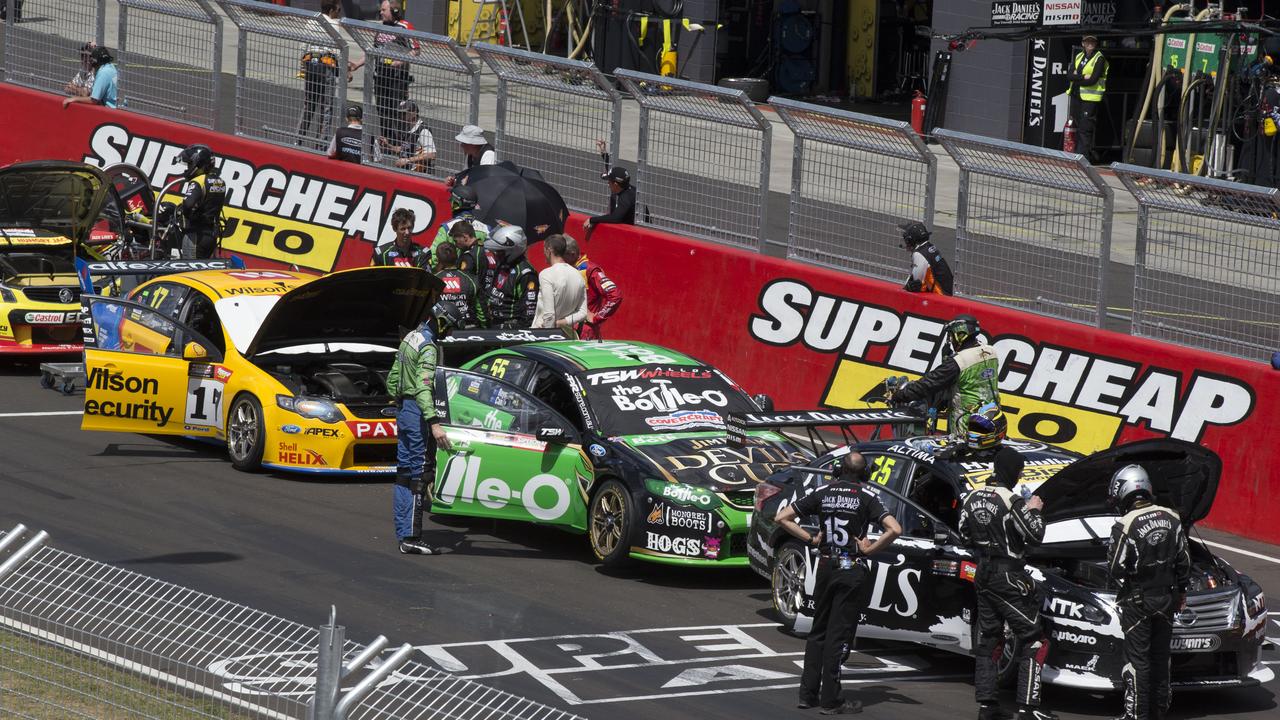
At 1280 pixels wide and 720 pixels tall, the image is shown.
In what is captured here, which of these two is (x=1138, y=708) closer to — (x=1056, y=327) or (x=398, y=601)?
(x=398, y=601)

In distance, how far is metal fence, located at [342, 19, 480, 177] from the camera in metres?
20.6

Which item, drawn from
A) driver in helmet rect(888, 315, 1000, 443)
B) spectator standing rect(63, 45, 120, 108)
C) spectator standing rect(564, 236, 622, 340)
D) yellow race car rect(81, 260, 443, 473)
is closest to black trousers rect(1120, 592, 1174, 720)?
driver in helmet rect(888, 315, 1000, 443)

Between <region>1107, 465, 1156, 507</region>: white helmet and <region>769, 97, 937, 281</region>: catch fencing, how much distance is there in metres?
6.92

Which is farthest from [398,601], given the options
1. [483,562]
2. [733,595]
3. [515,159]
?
[515,159]

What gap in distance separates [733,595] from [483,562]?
1841 mm

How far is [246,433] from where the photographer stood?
49.3ft

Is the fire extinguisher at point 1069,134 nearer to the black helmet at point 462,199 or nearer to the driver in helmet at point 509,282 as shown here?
the black helmet at point 462,199

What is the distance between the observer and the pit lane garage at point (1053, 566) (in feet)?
32.8

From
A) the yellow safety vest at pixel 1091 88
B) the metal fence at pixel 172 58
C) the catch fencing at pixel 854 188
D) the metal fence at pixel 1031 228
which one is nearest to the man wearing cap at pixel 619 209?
the catch fencing at pixel 854 188

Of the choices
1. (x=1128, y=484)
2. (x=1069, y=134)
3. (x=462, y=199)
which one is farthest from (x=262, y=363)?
(x=1069, y=134)

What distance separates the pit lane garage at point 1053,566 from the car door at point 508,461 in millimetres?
1729

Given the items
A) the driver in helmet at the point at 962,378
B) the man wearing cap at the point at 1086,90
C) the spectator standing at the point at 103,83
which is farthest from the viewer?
the man wearing cap at the point at 1086,90

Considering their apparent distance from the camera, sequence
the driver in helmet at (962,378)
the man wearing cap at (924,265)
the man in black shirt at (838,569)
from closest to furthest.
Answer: the man in black shirt at (838,569)
the driver in helmet at (962,378)
the man wearing cap at (924,265)

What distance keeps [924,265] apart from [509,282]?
377 cm
